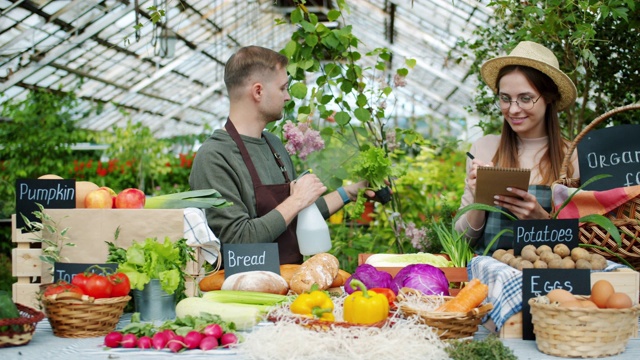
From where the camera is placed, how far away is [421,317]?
1822 millimetres

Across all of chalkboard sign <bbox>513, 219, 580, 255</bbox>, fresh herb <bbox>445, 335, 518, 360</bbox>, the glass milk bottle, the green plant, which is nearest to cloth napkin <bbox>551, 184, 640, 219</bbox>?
chalkboard sign <bbox>513, 219, 580, 255</bbox>

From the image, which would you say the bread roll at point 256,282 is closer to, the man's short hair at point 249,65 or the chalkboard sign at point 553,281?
the chalkboard sign at point 553,281

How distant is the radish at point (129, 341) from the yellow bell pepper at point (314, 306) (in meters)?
0.42

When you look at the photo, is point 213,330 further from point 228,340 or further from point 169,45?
point 169,45

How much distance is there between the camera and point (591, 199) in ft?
7.16

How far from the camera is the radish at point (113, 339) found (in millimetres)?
1778

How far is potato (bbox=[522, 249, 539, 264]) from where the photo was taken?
1.97 m

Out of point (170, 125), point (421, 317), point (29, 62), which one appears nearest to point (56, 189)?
point (421, 317)

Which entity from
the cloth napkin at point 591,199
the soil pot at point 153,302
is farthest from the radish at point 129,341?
the cloth napkin at point 591,199

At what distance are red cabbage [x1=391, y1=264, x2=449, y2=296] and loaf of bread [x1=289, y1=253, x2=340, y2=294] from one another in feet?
0.75

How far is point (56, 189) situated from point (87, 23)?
420 inches

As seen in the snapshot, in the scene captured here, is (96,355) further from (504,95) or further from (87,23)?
(87,23)

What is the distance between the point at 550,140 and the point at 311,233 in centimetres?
97

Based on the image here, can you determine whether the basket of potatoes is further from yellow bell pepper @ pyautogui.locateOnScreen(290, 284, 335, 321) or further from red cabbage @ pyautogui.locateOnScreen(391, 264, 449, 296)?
yellow bell pepper @ pyautogui.locateOnScreen(290, 284, 335, 321)
